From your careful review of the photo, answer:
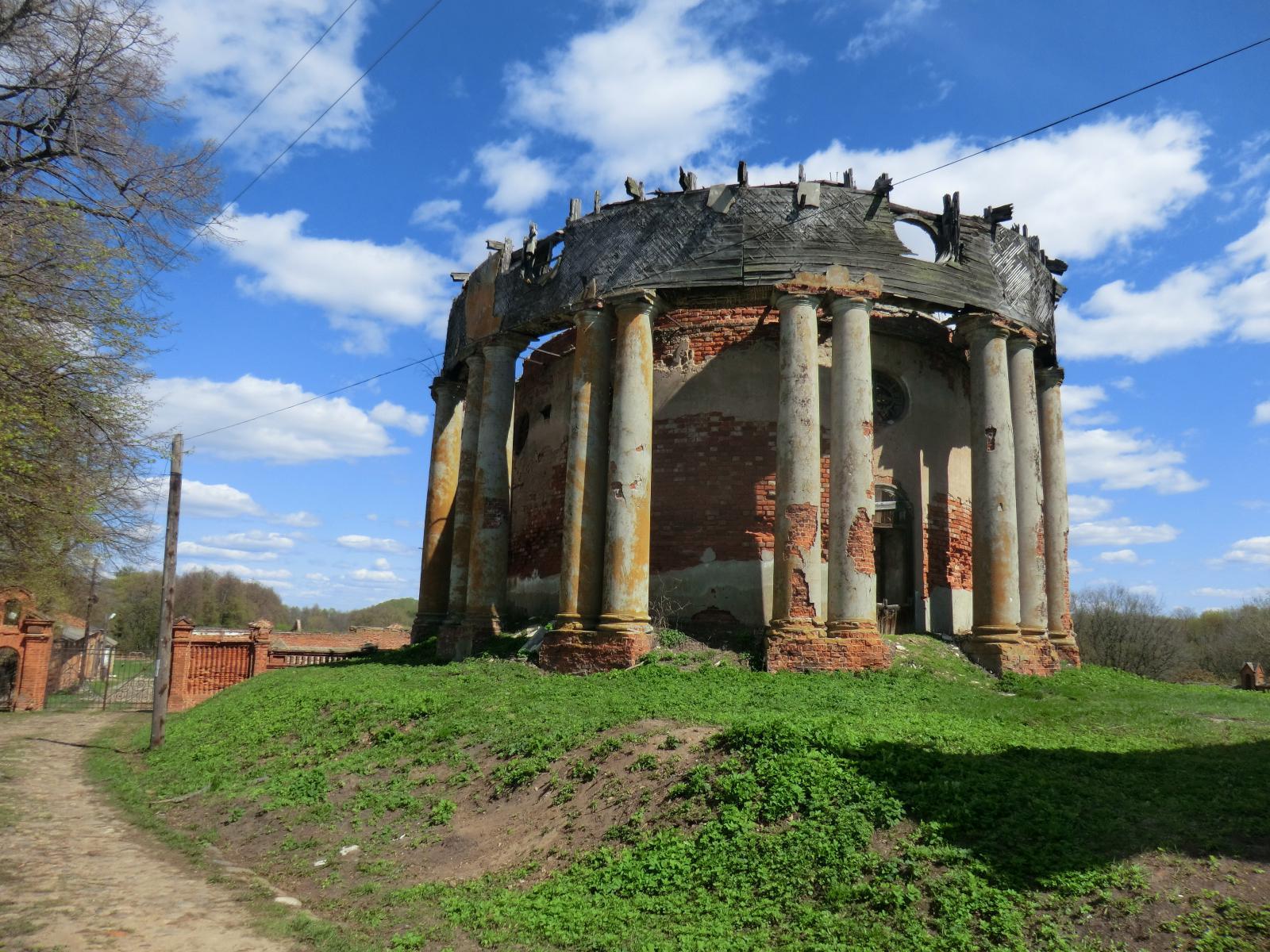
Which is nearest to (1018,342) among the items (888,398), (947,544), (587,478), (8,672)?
(888,398)

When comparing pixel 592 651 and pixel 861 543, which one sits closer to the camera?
pixel 861 543

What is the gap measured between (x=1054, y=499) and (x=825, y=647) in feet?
29.7

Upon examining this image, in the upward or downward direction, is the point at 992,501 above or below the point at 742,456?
below

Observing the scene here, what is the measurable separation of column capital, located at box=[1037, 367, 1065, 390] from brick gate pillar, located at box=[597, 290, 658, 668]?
9.52 metres

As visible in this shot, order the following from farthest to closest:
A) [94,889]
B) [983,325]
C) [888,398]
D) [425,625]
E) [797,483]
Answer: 1. [425,625]
2. [888,398]
3. [983,325]
4. [797,483]
5. [94,889]

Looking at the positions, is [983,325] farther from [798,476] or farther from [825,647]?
[825,647]

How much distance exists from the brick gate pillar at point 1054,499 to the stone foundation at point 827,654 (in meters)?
7.16

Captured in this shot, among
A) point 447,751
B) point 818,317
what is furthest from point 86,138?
point 818,317

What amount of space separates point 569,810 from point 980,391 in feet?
38.1

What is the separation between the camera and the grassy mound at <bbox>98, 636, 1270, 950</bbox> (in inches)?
228

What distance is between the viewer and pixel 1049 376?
19.8 m

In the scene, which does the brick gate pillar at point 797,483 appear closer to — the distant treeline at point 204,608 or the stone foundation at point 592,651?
the stone foundation at point 592,651

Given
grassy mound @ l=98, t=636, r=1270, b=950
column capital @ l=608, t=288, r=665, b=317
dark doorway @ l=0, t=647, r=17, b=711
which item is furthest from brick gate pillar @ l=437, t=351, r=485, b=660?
dark doorway @ l=0, t=647, r=17, b=711

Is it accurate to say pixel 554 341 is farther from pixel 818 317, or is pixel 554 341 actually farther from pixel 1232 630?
pixel 1232 630
